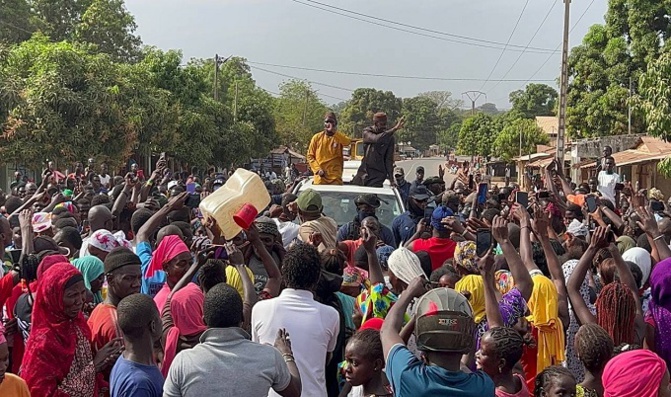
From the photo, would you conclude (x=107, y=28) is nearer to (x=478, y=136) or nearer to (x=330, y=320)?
(x=478, y=136)

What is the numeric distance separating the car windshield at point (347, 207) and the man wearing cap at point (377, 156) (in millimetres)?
1766

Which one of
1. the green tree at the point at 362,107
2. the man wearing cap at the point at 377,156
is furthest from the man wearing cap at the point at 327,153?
the green tree at the point at 362,107

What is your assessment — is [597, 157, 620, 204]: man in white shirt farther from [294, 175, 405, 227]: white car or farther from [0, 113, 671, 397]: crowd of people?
[0, 113, 671, 397]: crowd of people

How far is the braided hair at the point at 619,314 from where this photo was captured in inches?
178

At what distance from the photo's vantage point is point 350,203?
9.75m

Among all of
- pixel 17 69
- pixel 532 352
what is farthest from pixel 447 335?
pixel 17 69

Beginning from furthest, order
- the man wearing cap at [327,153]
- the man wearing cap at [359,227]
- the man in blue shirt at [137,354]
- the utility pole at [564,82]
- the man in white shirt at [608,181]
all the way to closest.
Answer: the utility pole at [564,82] < the man in white shirt at [608,181] < the man wearing cap at [327,153] < the man wearing cap at [359,227] < the man in blue shirt at [137,354]

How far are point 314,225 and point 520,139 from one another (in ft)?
165

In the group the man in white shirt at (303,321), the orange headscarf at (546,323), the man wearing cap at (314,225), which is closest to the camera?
the man in white shirt at (303,321)

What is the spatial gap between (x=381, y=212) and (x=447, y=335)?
6601 millimetres

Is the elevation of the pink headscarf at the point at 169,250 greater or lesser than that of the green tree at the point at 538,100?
lesser

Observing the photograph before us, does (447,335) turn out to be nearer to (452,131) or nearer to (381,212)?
(381,212)

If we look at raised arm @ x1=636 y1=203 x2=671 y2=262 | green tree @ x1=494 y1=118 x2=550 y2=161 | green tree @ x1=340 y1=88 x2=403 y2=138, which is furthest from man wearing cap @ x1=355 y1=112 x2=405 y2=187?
green tree @ x1=340 y1=88 x2=403 y2=138

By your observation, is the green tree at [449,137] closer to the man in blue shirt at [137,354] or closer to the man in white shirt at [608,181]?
the man in white shirt at [608,181]
